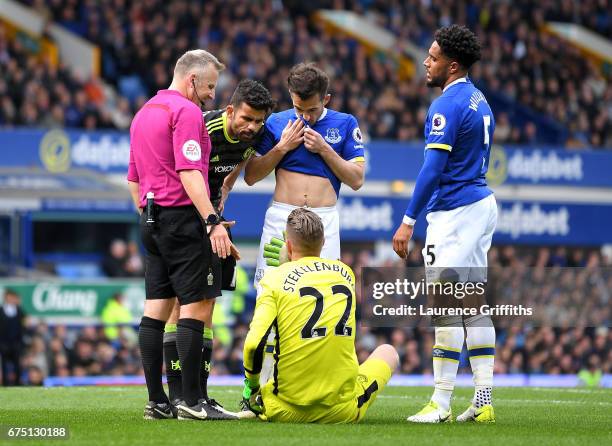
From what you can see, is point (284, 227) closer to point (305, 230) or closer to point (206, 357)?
point (206, 357)

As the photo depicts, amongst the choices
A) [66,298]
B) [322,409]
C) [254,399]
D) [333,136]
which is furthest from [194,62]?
[66,298]

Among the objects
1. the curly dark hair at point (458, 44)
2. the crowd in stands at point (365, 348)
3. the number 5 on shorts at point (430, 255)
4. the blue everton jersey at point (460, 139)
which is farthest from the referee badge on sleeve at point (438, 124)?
the crowd in stands at point (365, 348)

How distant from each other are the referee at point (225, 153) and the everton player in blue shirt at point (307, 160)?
154 millimetres

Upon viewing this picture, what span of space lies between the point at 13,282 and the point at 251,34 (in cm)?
1036

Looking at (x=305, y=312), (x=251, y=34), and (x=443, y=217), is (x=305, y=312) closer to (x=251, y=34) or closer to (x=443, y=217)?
(x=443, y=217)

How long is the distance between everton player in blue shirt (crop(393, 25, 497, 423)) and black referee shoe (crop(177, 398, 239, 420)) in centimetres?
111

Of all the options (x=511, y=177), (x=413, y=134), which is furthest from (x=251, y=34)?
(x=511, y=177)

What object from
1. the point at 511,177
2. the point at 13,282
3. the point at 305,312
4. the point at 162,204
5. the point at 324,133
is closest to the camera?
the point at 305,312

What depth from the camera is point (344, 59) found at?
2716 centimetres

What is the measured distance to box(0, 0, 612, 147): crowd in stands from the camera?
24.1m

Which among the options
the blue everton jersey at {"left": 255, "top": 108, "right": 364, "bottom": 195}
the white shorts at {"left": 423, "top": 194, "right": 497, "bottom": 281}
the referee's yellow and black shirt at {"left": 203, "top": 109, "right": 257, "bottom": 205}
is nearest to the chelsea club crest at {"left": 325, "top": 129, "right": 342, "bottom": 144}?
the blue everton jersey at {"left": 255, "top": 108, "right": 364, "bottom": 195}

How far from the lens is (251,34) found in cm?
2598

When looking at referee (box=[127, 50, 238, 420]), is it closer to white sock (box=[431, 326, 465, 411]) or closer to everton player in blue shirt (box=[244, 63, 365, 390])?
everton player in blue shirt (box=[244, 63, 365, 390])

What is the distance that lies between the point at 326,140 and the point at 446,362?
5.47 feet
